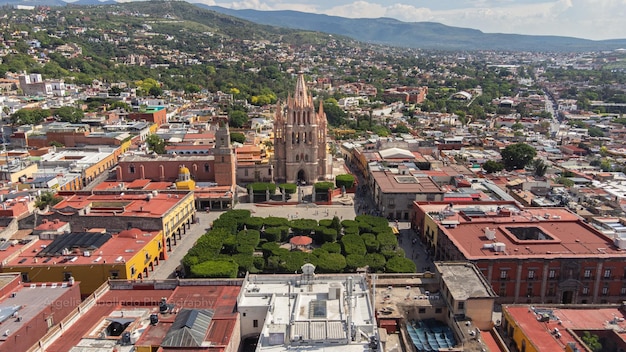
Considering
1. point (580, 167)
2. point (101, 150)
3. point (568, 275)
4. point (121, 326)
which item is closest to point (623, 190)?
point (580, 167)

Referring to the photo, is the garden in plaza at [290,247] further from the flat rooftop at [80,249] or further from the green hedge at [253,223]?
the flat rooftop at [80,249]

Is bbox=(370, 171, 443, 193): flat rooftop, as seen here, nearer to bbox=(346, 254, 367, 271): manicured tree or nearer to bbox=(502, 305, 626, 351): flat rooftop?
bbox=(346, 254, 367, 271): manicured tree

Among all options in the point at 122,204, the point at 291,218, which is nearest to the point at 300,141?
the point at 291,218

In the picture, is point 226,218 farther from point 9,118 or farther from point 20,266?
point 9,118

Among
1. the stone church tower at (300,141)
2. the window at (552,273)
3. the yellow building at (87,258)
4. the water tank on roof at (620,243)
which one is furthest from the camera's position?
the stone church tower at (300,141)

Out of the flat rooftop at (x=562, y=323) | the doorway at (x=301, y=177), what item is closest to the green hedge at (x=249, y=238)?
the doorway at (x=301, y=177)

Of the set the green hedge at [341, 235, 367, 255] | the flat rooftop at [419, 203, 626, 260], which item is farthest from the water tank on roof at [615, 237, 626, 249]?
the green hedge at [341, 235, 367, 255]
